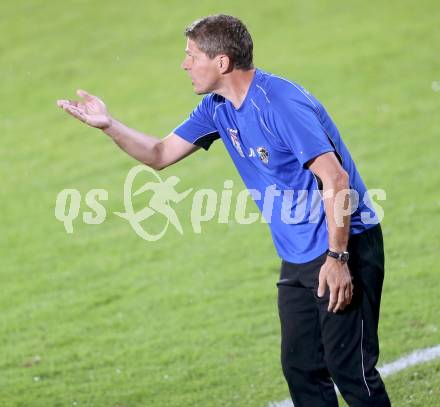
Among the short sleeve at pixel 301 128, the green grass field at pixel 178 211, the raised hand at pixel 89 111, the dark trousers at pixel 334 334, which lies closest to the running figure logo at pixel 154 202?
the green grass field at pixel 178 211

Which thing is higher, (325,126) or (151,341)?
(325,126)

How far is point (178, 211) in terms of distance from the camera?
35.3 feet

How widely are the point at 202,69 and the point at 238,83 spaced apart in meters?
0.18

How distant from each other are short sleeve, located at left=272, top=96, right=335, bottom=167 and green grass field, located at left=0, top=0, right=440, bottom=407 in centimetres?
206

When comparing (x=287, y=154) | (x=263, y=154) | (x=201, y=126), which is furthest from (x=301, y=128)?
(x=201, y=126)

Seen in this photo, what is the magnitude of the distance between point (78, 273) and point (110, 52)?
7588mm

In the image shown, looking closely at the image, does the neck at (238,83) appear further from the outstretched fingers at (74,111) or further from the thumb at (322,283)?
the thumb at (322,283)

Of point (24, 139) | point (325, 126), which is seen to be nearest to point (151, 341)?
point (325, 126)

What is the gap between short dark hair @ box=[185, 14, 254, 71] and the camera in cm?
485

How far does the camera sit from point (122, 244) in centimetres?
1011

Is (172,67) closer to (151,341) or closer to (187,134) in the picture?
(151,341)

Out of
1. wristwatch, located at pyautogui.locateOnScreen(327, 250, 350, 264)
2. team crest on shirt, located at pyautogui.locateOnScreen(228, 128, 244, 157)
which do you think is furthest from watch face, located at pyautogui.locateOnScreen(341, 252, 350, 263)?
team crest on shirt, located at pyautogui.locateOnScreen(228, 128, 244, 157)

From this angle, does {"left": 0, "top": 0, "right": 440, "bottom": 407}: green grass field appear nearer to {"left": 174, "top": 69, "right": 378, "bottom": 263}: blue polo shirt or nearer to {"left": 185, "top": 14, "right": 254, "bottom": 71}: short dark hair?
{"left": 174, "top": 69, "right": 378, "bottom": 263}: blue polo shirt

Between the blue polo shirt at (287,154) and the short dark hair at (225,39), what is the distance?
0.11m
